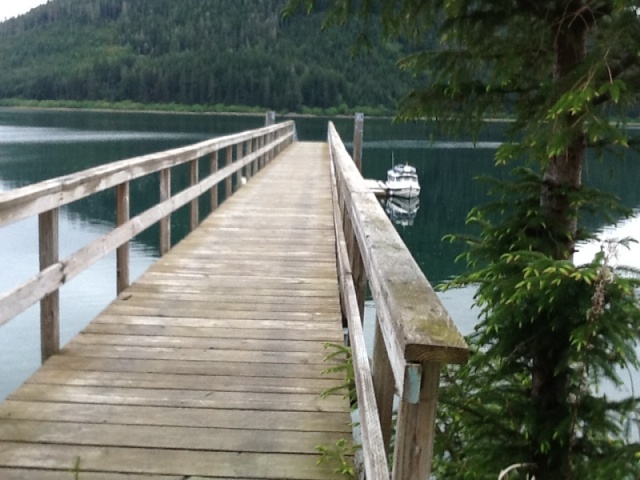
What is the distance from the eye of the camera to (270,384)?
12.1ft

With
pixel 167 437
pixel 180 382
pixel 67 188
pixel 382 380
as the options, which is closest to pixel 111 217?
pixel 67 188

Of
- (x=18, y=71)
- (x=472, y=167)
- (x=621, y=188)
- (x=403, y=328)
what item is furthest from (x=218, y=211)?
(x=18, y=71)

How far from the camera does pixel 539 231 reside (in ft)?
A: 12.4

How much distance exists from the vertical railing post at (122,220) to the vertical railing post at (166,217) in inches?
53.2

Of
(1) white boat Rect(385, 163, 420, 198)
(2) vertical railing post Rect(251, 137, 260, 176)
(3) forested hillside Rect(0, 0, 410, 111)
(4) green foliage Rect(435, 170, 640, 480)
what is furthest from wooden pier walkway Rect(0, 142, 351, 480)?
(3) forested hillside Rect(0, 0, 410, 111)

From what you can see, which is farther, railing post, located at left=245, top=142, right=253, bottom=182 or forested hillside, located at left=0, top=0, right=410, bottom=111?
forested hillside, located at left=0, top=0, right=410, bottom=111

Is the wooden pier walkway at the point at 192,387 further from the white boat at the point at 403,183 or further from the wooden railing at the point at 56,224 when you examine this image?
the white boat at the point at 403,183

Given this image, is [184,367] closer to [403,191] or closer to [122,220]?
[122,220]

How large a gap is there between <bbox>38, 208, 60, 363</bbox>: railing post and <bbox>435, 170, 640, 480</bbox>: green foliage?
2.11 meters

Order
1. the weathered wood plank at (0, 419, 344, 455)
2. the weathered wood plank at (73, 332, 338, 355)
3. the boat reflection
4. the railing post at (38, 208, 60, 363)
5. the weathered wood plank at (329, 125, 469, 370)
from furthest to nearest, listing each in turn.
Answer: the boat reflection
the weathered wood plank at (73, 332, 338, 355)
the railing post at (38, 208, 60, 363)
the weathered wood plank at (0, 419, 344, 455)
the weathered wood plank at (329, 125, 469, 370)

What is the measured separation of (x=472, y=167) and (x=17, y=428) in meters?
47.6

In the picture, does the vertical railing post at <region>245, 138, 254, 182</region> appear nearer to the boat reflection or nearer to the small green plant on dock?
the small green plant on dock

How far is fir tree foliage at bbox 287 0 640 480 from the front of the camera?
3.06m

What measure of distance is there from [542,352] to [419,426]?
6.75ft
